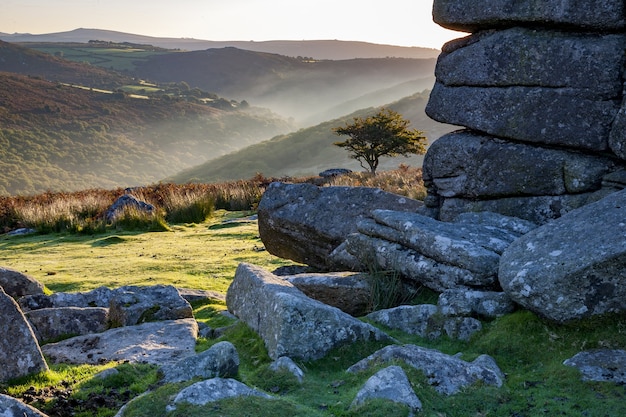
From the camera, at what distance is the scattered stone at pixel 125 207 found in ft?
96.8

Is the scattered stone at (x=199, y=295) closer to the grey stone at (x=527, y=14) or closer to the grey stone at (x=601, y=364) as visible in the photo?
the grey stone at (x=527, y=14)

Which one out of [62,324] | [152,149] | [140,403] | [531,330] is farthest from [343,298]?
[152,149]

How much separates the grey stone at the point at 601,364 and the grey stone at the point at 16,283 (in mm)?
11089

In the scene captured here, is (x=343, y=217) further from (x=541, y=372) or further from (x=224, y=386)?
(x=224, y=386)

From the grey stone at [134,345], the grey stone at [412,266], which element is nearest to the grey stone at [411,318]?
the grey stone at [412,266]

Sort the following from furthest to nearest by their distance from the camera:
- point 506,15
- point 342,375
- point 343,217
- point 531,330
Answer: point 343,217 < point 506,15 < point 531,330 < point 342,375

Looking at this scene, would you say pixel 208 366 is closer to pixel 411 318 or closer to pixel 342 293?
pixel 411 318

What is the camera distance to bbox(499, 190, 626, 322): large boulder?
7.90 meters

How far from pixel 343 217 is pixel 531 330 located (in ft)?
24.9

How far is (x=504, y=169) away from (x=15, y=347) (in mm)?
10008

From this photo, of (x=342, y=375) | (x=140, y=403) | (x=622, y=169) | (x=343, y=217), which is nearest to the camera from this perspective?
(x=140, y=403)

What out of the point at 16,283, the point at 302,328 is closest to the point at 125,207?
the point at 16,283

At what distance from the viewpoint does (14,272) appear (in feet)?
45.5

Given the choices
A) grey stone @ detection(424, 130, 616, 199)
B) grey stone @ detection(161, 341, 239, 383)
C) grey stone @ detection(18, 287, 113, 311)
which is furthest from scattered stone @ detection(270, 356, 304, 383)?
grey stone @ detection(424, 130, 616, 199)
